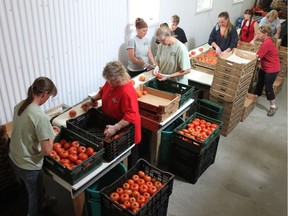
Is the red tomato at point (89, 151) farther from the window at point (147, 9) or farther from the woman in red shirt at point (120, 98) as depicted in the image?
the window at point (147, 9)

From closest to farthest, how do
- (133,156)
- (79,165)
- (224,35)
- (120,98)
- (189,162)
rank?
(79,165), (120,98), (133,156), (189,162), (224,35)

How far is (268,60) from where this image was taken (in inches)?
199

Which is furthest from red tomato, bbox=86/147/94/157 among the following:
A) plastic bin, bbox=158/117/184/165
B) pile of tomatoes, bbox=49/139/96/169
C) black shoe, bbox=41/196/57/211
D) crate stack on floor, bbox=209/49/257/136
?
crate stack on floor, bbox=209/49/257/136

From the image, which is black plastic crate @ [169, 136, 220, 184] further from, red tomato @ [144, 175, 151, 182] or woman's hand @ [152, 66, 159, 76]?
woman's hand @ [152, 66, 159, 76]

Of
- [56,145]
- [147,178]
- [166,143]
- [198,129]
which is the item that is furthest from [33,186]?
[198,129]

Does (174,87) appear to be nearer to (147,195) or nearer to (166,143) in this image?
(166,143)

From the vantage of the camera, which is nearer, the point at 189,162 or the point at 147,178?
the point at 147,178

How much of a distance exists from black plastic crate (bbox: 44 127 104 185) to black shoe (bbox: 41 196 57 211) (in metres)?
0.72

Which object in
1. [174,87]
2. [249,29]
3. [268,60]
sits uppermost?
[249,29]

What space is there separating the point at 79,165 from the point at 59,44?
199cm

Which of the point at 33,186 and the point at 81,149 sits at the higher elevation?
the point at 81,149

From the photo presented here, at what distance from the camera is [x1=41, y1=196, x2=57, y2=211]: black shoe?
3.00 m

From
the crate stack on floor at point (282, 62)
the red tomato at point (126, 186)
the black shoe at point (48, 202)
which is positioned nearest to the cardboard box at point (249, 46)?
the crate stack on floor at point (282, 62)

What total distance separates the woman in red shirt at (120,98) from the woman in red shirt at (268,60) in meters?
3.20
